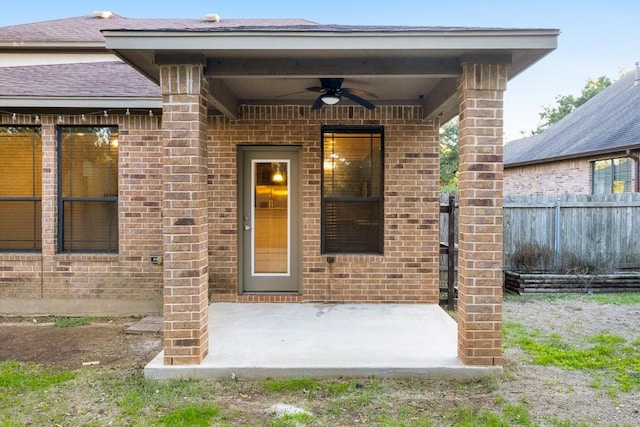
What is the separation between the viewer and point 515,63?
4035 millimetres

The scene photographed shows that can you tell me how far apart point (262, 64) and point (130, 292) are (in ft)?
12.4

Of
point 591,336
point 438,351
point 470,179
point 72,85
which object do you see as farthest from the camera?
point 72,85

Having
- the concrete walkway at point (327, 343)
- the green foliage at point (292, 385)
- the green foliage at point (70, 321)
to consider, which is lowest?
the green foliage at point (292, 385)

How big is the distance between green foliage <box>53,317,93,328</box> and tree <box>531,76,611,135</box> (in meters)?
26.0

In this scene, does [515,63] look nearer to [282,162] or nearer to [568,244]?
[282,162]

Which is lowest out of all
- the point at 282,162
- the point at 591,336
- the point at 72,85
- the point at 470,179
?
the point at 591,336

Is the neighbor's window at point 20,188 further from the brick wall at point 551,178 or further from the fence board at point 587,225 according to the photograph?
the brick wall at point 551,178

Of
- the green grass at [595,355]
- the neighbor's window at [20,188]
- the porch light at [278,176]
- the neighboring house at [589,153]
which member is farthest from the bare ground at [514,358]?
the neighboring house at [589,153]

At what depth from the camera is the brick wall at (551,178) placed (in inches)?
509

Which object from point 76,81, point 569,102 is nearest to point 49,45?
point 76,81

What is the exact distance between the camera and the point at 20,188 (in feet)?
20.5

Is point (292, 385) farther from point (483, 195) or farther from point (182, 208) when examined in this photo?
point (483, 195)

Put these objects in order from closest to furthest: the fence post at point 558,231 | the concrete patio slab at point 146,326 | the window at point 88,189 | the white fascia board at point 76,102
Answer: the concrete patio slab at point 146,326
the white fascia board at point 76,102
the window at point 88,189
the fence post at point 558,231

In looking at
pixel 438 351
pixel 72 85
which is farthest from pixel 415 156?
pixel 72 85
